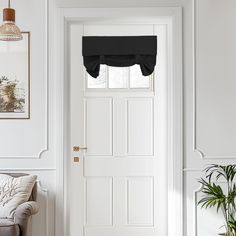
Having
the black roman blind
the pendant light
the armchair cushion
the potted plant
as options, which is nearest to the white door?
the black roman blind

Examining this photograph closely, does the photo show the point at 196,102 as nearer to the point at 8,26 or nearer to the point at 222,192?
the point at 222,192

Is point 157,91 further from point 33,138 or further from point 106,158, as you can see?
point 33,138

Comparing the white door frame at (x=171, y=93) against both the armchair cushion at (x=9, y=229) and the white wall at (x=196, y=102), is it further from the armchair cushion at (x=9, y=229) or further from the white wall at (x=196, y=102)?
the armchair cushion at (x=9, y=229)

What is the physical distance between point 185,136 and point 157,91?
810 mm

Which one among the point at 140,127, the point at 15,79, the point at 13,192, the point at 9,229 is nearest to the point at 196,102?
the point at 140,127

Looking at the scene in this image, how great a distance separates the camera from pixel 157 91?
4.78 meters

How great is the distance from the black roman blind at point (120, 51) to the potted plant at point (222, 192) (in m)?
1.25

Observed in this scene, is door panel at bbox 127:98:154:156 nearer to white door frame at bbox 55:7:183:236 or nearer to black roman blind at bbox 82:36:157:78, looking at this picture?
black roman blind at bbox 82:36:157:78

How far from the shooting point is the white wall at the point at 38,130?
4121 mm

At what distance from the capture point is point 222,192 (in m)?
3.78

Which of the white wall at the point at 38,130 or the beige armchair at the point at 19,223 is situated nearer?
the beige armchair at the point at 19,223

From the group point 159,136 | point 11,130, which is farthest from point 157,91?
point 11,130

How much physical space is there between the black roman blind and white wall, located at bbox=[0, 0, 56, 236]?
20.8 inches

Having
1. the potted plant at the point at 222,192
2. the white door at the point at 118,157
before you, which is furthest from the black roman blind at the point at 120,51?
the potted plant at the point at 222,192
